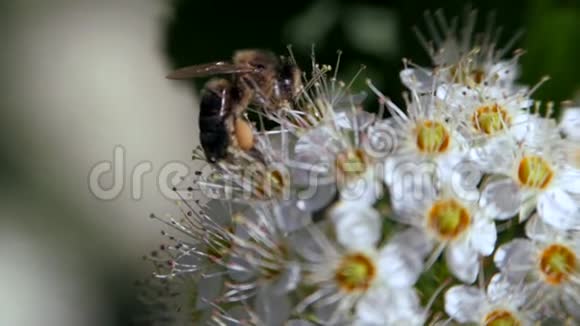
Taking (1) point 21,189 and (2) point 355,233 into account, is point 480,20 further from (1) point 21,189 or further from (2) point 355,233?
(1) point 21,189

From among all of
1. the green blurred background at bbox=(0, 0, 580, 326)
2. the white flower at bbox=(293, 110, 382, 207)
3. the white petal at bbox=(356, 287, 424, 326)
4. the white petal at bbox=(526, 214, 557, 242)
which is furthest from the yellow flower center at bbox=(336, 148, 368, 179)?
the green blurred background at bbox=(0, 0, 580, 326)

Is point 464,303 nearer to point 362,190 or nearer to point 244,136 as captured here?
point 362,190

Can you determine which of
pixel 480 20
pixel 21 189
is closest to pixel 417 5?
pixel 480 20

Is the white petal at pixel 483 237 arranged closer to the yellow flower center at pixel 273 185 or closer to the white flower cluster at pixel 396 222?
the white flower cluster at pixel 396 222

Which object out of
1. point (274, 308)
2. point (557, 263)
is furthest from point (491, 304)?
point (274, 308)

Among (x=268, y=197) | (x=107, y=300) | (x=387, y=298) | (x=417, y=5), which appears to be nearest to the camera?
(x=387, y=298)

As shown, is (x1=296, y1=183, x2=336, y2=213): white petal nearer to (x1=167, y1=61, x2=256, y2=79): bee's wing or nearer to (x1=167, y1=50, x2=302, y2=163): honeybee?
(x1=167, y1=50, x2=302, y2=163): honeybee

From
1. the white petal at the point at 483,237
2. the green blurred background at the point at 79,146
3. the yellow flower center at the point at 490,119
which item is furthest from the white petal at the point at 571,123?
the green blurred background at the point at 79,146
